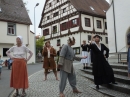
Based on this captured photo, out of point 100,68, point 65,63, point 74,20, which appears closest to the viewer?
point 65,63

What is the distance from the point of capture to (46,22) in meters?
39.2

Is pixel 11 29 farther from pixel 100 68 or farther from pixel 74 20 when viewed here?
pixel 100 68

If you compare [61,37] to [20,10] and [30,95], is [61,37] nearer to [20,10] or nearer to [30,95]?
[20,10]

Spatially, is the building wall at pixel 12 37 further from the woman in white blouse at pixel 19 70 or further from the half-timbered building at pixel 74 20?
the woman in white blouse at pixel 19 70

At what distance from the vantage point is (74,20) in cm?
3272

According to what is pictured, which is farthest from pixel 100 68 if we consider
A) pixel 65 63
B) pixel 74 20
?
pixel 74 20

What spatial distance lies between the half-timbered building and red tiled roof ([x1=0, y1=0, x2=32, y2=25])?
8511mm

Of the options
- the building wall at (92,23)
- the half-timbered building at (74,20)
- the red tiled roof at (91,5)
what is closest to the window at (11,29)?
the half-timbered building at (74,20)

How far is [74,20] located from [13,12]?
10.6m

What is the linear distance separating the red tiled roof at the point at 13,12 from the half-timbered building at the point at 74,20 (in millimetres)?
8511

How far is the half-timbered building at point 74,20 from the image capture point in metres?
31.8

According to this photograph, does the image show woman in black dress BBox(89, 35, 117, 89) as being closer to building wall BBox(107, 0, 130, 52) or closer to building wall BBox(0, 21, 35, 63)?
building wall BBox(107, 0, 130, 52)

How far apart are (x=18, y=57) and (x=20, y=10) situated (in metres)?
22.8

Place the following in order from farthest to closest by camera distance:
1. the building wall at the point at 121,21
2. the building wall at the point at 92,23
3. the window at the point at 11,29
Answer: the building wall at the point at 92,23 → the window at the point at 11,29 → the building wall at the point at 121,21
